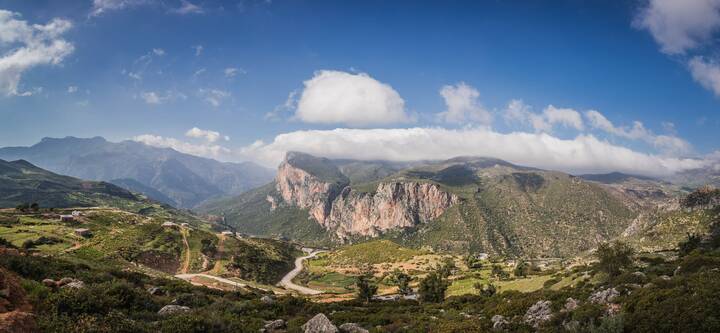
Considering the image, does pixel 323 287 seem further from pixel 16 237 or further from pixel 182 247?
pixel 16 237

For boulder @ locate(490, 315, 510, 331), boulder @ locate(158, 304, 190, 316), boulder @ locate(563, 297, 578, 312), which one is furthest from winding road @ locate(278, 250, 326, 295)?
boulder @ locate(563, 297, 578, 312)

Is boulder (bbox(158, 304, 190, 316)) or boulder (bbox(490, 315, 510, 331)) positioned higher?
boulder (bbox(158, 304, 190, 316))

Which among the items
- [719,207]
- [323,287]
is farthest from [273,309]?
[719,207]

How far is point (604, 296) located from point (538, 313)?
6215mm

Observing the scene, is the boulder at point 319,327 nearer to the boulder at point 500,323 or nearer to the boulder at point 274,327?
the boulder at point 274,327

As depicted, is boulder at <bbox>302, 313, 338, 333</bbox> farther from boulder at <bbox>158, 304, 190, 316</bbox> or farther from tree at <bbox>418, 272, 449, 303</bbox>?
tree at <bbox>418, 272, 449, 303</bbox>

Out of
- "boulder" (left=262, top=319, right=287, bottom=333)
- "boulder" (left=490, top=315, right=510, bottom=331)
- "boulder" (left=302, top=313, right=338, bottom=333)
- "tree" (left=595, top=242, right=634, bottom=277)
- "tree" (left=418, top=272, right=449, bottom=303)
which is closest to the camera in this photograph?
"boulder" (left=302, top=313, right=338, bottom=333)

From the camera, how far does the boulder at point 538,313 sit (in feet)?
103

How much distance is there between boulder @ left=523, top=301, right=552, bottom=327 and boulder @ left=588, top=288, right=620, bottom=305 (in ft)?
12.8

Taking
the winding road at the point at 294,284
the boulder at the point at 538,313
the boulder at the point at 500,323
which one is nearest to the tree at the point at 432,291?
A: the boulder at the point at 538,313

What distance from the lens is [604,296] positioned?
110 feet

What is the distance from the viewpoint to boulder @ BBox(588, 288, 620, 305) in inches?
1272

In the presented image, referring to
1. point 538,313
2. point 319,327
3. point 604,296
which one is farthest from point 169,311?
point 604,296

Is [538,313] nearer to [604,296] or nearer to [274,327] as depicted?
[604,296]
